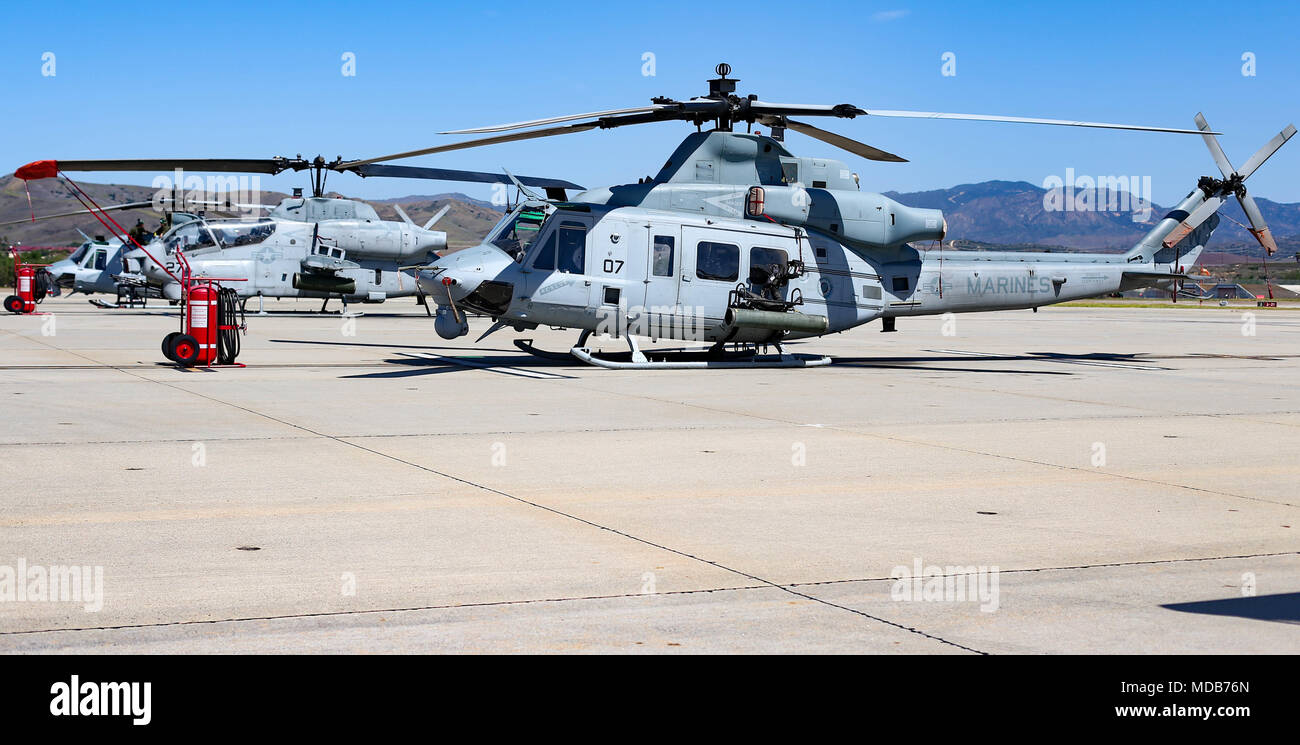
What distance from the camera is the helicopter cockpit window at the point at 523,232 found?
64.1ft

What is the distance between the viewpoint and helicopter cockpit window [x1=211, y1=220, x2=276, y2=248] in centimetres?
3397

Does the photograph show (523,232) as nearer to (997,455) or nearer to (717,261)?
(717,261)

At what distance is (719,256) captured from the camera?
66.5ft

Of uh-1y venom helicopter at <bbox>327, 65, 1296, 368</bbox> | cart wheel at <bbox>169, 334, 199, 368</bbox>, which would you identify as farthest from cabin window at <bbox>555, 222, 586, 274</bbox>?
cart wheel at <bbox>169, 334, 199, 368</bbox>

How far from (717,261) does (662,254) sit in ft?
3.25

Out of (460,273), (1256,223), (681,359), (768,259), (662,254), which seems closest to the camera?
(460,273)

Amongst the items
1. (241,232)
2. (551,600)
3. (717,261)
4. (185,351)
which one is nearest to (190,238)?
(241,232)

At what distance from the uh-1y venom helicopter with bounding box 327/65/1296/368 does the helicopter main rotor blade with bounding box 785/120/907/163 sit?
0.11ft

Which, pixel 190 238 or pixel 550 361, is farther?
pixel 190 238

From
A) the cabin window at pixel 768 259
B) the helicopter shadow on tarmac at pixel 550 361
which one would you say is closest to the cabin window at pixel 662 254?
the cabin window at pixel 768 259

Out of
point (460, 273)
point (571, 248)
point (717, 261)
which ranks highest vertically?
point (571, 248)

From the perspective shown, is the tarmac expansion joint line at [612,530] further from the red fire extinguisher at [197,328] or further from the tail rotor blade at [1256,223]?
the tail rotor blade at [1256,223]

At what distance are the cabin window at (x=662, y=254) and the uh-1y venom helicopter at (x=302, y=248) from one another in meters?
12.5
